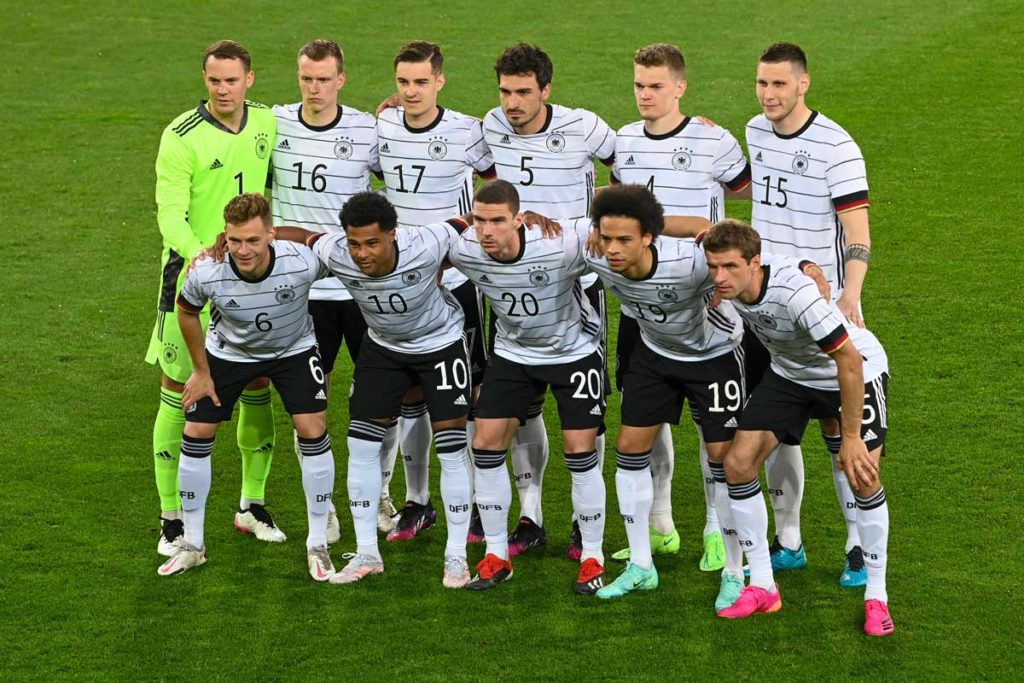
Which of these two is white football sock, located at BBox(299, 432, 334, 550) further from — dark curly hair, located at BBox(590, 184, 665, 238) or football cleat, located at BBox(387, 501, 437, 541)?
dark curly hair, located at BBox(590, 184, 665, 238)

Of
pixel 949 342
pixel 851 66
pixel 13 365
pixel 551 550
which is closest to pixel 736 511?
pixel 551 550

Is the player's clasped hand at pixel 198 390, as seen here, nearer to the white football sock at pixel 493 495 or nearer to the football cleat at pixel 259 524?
the football cleat at pixel 259 524

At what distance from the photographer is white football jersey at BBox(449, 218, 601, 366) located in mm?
6758

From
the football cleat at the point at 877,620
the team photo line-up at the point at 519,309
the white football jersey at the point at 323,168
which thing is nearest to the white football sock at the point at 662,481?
the team photo line-up at the point at 519,309

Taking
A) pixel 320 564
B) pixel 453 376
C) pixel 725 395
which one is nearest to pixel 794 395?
pixel 725 395

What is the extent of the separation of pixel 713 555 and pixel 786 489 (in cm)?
49

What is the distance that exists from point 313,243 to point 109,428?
8.87 ft

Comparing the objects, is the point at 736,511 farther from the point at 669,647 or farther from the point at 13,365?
the point at 13,365

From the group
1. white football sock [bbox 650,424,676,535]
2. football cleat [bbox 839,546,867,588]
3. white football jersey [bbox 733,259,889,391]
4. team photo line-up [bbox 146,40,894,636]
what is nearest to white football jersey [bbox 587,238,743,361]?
team photo line-up [bbox 146,40,894,636]

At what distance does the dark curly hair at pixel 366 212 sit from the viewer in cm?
660

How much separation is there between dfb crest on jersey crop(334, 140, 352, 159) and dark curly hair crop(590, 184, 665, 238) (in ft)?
5.35

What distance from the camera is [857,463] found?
6156 mm

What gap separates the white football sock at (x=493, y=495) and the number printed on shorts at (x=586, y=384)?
0.48 meters

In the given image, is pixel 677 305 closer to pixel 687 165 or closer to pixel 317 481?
pixel 687 165
